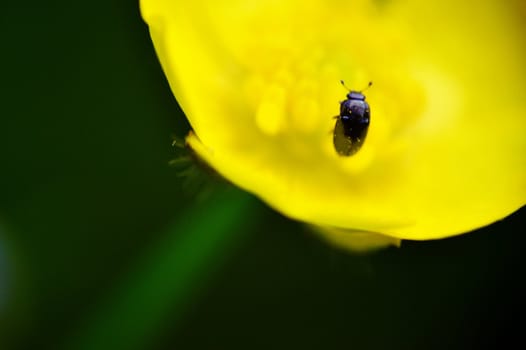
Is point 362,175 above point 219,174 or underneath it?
above

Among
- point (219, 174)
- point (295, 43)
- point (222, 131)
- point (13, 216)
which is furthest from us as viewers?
point (13, 216)

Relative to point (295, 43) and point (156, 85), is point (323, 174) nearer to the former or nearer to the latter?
point (295, 43)

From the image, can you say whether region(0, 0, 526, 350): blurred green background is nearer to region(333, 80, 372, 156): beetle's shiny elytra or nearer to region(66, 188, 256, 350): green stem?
region(66, 188, 256, 350): green stem

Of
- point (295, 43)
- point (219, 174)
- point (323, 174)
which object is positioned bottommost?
point (219, 174)

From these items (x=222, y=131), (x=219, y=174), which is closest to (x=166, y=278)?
(x=222, y=131)

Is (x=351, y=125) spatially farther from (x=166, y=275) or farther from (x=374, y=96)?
(x=166, y=275)

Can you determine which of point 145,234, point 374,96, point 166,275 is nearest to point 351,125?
point 374,96

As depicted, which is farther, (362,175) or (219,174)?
(362,175)

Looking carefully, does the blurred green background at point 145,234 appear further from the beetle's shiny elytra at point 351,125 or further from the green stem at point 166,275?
the beetle's shiny elytra at point 351,125
